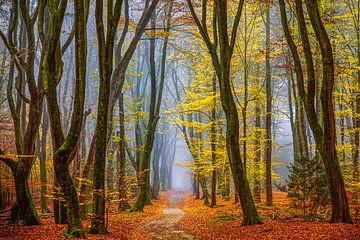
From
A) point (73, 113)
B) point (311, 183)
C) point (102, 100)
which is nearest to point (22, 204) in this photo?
point (73, 113)

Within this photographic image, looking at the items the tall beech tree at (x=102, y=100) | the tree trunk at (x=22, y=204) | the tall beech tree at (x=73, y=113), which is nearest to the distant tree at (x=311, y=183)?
the tall beech tree at (x=102, y=100)

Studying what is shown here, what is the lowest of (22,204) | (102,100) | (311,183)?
(22,204)

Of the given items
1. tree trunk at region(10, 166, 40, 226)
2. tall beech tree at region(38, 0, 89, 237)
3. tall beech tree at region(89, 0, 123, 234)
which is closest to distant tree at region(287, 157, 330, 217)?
tall beech tree at region(89, 0, 123, 234)

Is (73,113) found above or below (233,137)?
above

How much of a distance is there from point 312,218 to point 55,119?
886 cm

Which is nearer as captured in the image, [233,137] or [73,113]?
[73,113]

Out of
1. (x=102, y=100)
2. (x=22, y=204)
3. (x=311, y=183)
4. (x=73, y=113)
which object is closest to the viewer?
(x=73, y=113)

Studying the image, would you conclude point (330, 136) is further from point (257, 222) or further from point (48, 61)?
point (48, 61)

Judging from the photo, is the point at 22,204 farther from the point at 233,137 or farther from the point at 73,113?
the point at 233,137

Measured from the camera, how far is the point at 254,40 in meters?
18.6

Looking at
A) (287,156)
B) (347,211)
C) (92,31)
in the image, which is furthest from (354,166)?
(287,156)

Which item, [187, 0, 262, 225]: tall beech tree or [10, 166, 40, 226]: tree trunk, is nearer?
[187, 0, 262, 225]: tall beech tree

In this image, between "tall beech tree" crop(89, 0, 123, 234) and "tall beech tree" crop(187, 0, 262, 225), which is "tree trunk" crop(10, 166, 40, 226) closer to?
"tall beech tree" crop(89, 0, 123, 234)

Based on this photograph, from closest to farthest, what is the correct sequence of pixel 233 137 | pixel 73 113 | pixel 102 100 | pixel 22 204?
pixel 73 113
pixel 102 100
pixel 233 137
pixel 22 204
